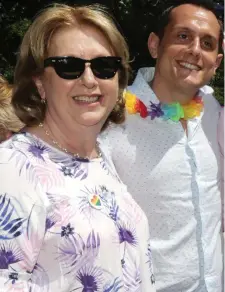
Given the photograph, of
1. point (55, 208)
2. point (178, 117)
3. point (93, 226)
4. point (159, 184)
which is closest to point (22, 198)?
point (55, 208)

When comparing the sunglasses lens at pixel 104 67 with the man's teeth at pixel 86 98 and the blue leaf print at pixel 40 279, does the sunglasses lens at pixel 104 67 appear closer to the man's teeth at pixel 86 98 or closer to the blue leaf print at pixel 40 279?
the man's teeth at pixel 86 98

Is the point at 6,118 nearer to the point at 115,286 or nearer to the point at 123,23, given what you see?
the point at 115,286

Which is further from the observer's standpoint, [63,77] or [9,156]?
[63,77]

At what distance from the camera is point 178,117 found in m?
2.41

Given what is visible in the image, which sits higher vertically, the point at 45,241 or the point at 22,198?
the point at 22,198

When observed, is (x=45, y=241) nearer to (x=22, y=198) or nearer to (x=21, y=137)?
(x=22, y=198)

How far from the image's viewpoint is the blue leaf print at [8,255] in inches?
54.9

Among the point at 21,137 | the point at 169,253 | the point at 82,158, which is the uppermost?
the point at 21,137

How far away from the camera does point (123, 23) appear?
7.19 metres

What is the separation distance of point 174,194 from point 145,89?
20.6 inches

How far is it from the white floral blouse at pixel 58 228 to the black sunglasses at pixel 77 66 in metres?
0.22

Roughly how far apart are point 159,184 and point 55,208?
34.8 inches

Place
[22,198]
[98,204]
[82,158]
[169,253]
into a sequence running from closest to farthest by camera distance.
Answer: [22,198] < [98,204] < [82,158] < [169,253]

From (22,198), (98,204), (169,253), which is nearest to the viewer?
(22,198)
